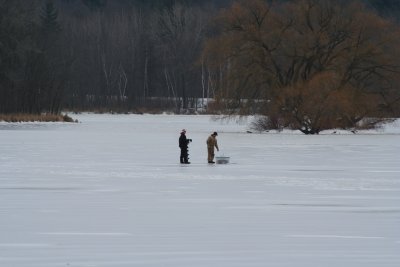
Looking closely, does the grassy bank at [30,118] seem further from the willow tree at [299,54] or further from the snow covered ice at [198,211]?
the snow covered ice at [198,211]

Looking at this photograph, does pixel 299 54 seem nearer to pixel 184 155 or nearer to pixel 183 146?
pixel 184 155

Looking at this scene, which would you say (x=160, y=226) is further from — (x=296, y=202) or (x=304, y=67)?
(x=304, y=67)

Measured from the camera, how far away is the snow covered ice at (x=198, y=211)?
11.1 meters

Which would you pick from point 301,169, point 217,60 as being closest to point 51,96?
point 217,60

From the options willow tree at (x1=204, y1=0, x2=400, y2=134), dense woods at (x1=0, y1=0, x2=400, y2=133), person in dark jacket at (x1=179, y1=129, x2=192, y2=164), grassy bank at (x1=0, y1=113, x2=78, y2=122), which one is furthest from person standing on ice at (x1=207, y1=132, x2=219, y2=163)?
grassy bank at (x1=0, y1=113, x2=78, y2=122)

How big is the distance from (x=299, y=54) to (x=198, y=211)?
40.2 meters

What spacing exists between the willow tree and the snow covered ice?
23496mm

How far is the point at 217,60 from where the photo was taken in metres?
53.8

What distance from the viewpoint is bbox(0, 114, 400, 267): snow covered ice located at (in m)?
11.1

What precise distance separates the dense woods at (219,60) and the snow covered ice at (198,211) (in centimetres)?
2295

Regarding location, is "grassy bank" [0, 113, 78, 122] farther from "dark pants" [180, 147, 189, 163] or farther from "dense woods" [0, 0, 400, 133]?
"dark pants" [180, 147, 189, 163]

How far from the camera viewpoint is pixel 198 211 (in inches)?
604

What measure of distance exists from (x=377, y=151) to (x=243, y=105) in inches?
837

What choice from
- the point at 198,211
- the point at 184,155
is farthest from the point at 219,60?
the point at 198,211
